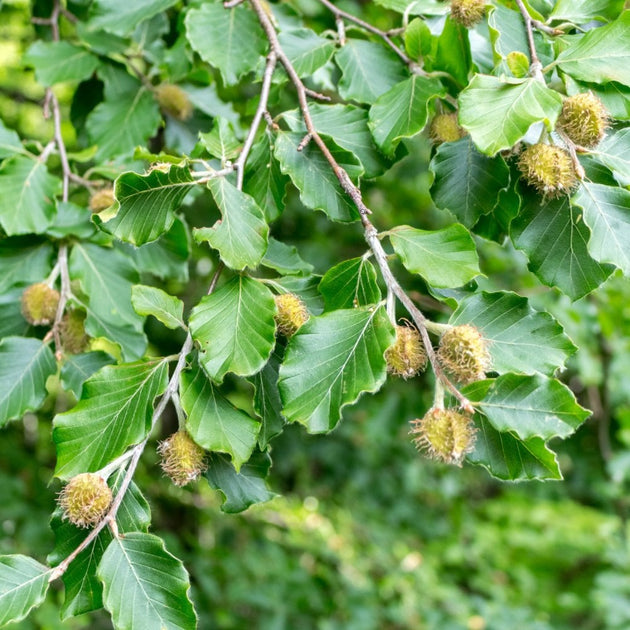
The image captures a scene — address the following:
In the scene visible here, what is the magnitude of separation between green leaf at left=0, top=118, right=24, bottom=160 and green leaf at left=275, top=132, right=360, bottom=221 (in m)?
0.73

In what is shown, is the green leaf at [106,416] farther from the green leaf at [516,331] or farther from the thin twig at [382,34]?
the thin twig at [382,34]

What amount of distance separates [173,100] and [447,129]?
2.78 feet

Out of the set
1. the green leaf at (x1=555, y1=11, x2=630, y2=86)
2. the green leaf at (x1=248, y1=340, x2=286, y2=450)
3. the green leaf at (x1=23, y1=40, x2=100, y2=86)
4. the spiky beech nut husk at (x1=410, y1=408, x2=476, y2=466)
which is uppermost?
the green leaf at (x1=555, y1=11, x2=630, y2=86)

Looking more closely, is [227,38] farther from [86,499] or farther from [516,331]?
[86,499]

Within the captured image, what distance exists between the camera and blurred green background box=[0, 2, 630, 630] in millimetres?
2857

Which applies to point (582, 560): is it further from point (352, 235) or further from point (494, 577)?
point (352, 235)

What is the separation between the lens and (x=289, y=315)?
1053 mm

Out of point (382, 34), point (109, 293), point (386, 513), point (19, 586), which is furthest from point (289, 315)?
point (386, 513)

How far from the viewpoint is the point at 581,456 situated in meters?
4.88

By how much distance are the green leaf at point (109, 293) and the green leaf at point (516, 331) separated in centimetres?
77

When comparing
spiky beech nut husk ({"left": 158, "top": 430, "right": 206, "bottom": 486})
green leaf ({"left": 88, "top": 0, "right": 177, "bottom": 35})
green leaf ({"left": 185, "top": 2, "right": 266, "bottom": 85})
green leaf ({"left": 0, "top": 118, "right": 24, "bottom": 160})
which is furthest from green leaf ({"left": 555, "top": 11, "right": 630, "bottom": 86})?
green leaf ({"left": 0, "top": 118, "right": 24, "bottom": 160})

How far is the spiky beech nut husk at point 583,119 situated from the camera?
1.04m

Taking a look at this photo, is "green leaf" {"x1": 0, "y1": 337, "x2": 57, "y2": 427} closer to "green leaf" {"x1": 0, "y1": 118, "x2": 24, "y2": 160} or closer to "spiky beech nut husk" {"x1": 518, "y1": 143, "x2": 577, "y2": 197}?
"green leaf" {"x1": 0, "y1": 118, "x2": 24, "y2": 160}

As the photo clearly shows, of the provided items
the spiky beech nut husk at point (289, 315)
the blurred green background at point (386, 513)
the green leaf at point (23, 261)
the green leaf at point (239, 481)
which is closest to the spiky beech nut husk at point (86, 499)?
the green leaf at point (239, 481)
